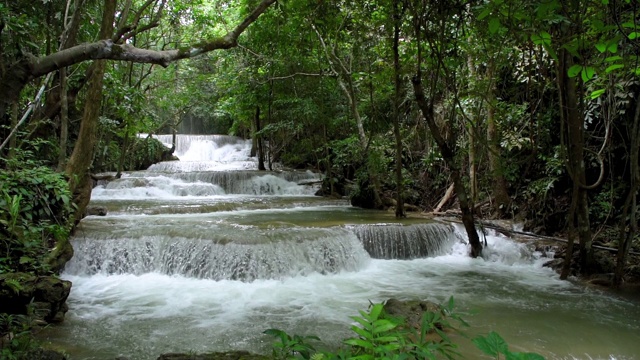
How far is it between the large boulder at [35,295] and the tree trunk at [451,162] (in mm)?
5695

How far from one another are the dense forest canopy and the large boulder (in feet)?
1.96

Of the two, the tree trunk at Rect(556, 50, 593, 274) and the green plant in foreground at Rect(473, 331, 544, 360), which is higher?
the tree trunk at Rect(556, 50, 593, 274)

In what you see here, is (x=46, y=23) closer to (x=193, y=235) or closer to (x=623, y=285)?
(x=193, y=235)

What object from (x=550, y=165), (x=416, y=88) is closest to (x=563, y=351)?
(x=416, y=88)

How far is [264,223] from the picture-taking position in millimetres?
8320

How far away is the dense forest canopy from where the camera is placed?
3.27m

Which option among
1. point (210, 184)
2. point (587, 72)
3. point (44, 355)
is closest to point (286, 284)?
point (44, 355)

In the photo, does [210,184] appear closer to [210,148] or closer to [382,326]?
[210,148]

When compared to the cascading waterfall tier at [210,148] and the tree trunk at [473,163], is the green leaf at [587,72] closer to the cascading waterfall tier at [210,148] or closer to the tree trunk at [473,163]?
the tree trunk at [473,163]

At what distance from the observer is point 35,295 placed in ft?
14.4

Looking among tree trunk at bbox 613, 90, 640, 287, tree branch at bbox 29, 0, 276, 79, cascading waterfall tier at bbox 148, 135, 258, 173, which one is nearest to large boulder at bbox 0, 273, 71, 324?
tree branch at bbox 29, 0, 276, 79

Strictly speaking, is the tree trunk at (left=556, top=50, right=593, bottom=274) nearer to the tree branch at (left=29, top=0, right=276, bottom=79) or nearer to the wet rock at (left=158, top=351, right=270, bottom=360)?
the tree branch at (left=29, top=0, right=276, bottom=79)

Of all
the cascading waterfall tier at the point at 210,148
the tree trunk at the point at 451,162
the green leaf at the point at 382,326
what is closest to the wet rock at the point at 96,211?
the tree trunk at the point at 451,162

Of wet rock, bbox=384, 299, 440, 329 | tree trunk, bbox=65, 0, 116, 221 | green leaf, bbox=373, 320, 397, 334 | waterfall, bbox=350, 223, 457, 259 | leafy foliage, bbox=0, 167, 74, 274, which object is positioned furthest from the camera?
waterfall, bbox=350, 223, 457, 259
